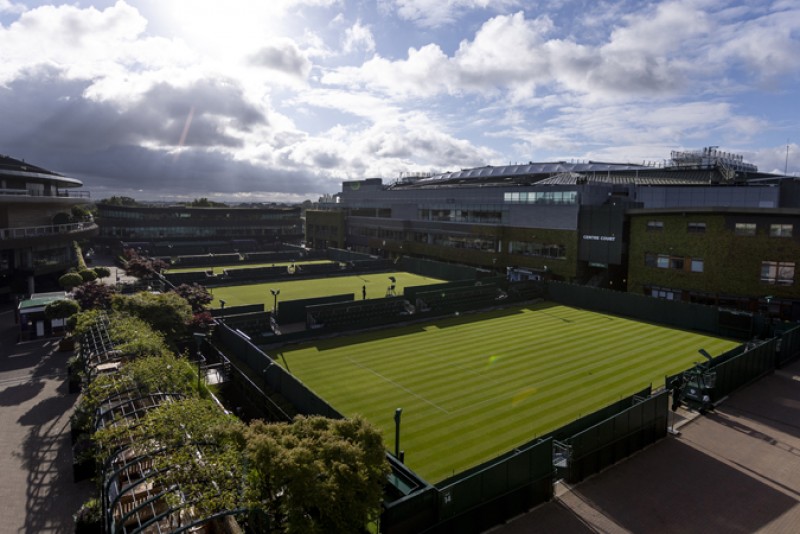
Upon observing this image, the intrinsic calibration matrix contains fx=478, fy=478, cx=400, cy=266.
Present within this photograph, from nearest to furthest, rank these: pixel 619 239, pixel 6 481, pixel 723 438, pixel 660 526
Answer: pixel 660 526 < pixel 6 481 < pixel 723 438 < pixel 619 239

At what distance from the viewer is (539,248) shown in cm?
6209

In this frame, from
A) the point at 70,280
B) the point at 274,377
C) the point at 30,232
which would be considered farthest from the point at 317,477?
the point at 30,232

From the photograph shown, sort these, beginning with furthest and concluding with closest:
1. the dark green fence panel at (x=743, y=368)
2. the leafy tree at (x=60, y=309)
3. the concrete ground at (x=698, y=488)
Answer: the leafy tree at (x=60, y=309) → the dark green fence panel at (x=743, y=368) → the concrete ground at (x=698, y=488)

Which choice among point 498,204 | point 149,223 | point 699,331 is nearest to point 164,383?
point 699,331

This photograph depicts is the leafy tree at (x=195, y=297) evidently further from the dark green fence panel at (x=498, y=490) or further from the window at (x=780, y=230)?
the window at (x=780, y=230)

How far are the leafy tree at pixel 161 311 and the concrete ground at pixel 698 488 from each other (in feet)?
78.8

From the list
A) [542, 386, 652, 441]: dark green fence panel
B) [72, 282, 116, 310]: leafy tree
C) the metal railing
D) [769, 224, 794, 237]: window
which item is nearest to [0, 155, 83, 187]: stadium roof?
the metal railing

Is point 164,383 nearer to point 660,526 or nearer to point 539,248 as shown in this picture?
point 660,526

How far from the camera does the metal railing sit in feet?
148

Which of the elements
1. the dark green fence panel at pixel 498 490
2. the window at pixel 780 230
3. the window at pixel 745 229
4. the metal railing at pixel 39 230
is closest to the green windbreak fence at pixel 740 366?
the window at pixel 780 230

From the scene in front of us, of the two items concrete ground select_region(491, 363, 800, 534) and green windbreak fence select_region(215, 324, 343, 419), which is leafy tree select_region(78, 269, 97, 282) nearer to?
green windbreak fence select_region(215, 324, 343, 419)

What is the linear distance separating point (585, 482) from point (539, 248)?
151ft

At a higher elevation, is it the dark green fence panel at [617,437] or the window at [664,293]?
the window at [664,293]

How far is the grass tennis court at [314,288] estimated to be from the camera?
54500 mm
